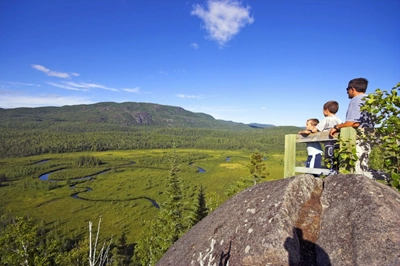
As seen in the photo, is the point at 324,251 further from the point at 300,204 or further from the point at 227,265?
the point at 227,265

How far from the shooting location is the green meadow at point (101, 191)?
82000 millimetres

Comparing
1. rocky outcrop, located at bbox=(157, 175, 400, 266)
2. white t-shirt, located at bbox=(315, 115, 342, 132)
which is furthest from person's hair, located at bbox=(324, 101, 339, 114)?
rocky outcrop, located at bbox=(157, 175, 400, 266)

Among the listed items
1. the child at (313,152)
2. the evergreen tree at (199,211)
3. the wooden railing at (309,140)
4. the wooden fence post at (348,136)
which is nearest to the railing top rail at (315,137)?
the wooden railing at (309,140)

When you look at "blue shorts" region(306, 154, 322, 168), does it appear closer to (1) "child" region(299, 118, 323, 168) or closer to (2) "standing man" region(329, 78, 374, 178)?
(1) "child" region(299, 118, 323, 168)

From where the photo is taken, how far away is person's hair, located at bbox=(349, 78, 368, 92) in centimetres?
545

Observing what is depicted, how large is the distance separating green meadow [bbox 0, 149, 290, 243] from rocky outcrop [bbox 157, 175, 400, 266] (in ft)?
115

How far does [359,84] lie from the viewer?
551cm

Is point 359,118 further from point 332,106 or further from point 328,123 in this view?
point 332,106

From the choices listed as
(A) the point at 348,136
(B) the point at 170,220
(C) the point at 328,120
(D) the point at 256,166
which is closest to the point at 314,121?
(C) the point at 328,120

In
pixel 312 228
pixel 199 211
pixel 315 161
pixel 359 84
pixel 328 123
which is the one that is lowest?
pixel 199 211

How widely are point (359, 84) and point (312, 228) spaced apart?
355cm

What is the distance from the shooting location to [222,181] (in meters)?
117

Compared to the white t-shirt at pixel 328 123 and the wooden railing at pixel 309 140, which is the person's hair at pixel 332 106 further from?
the wooden railing at pixel 309 140

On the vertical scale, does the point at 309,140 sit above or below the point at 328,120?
below
